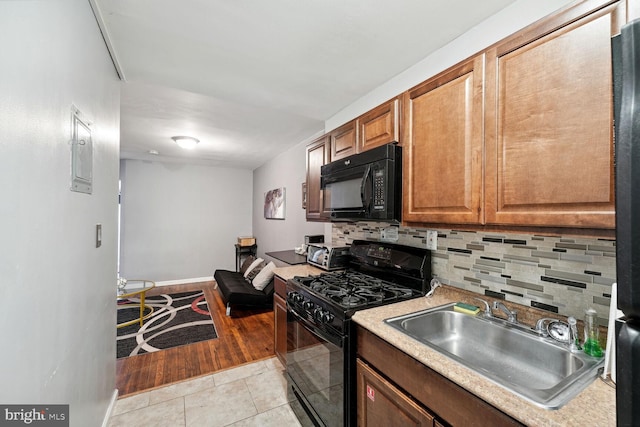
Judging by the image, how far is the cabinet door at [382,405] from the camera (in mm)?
1029

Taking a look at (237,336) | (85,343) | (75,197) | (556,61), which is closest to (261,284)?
(237,336)

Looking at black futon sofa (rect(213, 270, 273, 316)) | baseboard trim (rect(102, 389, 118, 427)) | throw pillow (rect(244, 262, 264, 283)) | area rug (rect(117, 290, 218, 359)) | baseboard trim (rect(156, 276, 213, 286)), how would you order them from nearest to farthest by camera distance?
1. baseboard trim (rect(102, 389, 118, 427))
2. area rug (rect(117, 290, 218, 359))
3. black futon sofa (rect(213, 270, 273, 316))
4. throw pillow (rect(244, 262, 264, 283))
5. baseboard trim (rect(156, 276, 213, 286))

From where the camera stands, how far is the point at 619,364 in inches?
16.4

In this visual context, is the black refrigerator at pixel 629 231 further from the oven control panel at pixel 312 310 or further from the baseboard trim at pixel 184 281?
the baseboard trim at pixel 184 281

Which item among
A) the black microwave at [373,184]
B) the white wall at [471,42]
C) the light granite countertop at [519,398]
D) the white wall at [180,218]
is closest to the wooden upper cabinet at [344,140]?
the black microwave at [373,184]

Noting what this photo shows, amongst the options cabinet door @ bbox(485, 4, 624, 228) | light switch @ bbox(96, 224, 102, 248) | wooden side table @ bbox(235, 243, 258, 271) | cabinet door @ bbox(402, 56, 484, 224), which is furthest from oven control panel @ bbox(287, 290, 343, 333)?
wooden side table @ bbox(235, 243, 258, 271)

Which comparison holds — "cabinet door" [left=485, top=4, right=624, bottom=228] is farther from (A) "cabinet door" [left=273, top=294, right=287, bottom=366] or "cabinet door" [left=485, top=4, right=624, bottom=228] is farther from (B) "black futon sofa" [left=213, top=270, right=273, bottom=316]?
(B) "black futon sofa" [left=213, top=270, right=273, bottom=316]

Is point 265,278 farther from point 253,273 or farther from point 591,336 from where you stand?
point 591,336

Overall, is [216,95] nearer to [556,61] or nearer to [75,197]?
[75,197]

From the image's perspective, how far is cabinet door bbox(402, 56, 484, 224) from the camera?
47.5 inches

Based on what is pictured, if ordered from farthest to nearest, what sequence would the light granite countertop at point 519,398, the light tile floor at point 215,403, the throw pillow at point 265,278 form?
1. the throw pillow at point 265,278
2. the light tile floor at point 215,403
3. the light granite countertop at point 519,398

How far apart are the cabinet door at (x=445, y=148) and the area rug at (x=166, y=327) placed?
286 cm

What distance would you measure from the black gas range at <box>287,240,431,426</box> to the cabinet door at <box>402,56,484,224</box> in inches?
18.4

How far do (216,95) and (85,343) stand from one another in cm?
196
